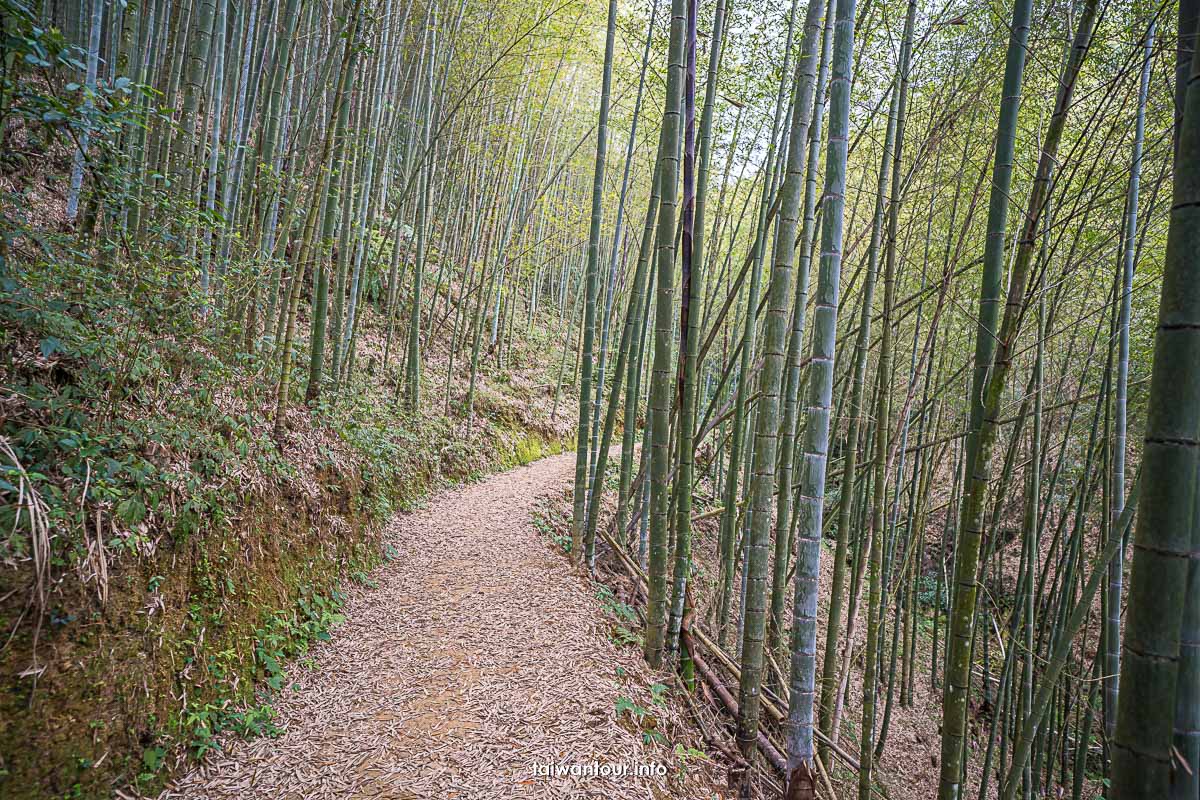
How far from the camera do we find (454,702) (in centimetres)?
256

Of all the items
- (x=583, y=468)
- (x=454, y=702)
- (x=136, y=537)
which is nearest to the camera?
(x=136, y=537)

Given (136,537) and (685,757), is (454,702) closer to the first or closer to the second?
(685,757)

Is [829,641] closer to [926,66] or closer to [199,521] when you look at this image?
[199,521]

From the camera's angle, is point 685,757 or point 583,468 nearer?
point 685,757

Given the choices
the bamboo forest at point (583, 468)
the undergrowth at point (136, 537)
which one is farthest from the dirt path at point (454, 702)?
the undergrowth at point (136, 537)

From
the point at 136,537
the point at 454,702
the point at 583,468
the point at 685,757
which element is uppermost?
the point at 583,468

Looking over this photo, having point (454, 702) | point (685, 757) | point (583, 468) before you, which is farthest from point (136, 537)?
point (583, 468)

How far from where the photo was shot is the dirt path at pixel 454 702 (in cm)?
209

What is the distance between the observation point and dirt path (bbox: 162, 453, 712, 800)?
2086 millimetres

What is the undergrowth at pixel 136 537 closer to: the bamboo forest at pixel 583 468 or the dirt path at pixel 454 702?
the bamboo forest at pixel 583 468

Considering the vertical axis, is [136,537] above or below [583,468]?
below

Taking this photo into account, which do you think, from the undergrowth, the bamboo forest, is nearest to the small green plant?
the bamboo forest

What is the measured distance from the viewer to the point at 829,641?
133 inches

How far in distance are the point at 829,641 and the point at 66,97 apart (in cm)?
464
